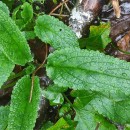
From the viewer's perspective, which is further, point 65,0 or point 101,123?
point 65,0

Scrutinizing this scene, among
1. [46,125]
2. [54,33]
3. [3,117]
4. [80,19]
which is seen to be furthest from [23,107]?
[80,19]

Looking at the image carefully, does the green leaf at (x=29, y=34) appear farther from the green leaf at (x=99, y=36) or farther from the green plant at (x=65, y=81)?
the green leaf at (x=99, y=36)

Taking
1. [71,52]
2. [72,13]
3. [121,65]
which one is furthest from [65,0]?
[121,65]

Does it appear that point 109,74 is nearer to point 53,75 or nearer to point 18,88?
point 53,75

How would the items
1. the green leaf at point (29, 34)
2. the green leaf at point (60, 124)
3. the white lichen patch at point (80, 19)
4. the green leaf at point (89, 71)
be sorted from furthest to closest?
the white lichen patch at point (80, 19)
the green leaf at point (29, 34)
the green leaf at point (60, 124)
the green leaf at point (89, 71)

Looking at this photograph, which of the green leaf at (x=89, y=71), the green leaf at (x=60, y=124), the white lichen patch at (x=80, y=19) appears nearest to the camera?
the green leaf at (x=89, y=71)

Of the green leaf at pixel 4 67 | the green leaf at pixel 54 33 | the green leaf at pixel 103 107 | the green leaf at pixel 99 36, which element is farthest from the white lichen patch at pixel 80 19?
the green leaf at pixel 4 67

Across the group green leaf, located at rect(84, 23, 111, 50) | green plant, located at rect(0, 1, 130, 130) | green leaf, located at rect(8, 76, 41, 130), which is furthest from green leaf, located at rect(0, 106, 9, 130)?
green leaf, located at rect(84, 23, 111, 50)
